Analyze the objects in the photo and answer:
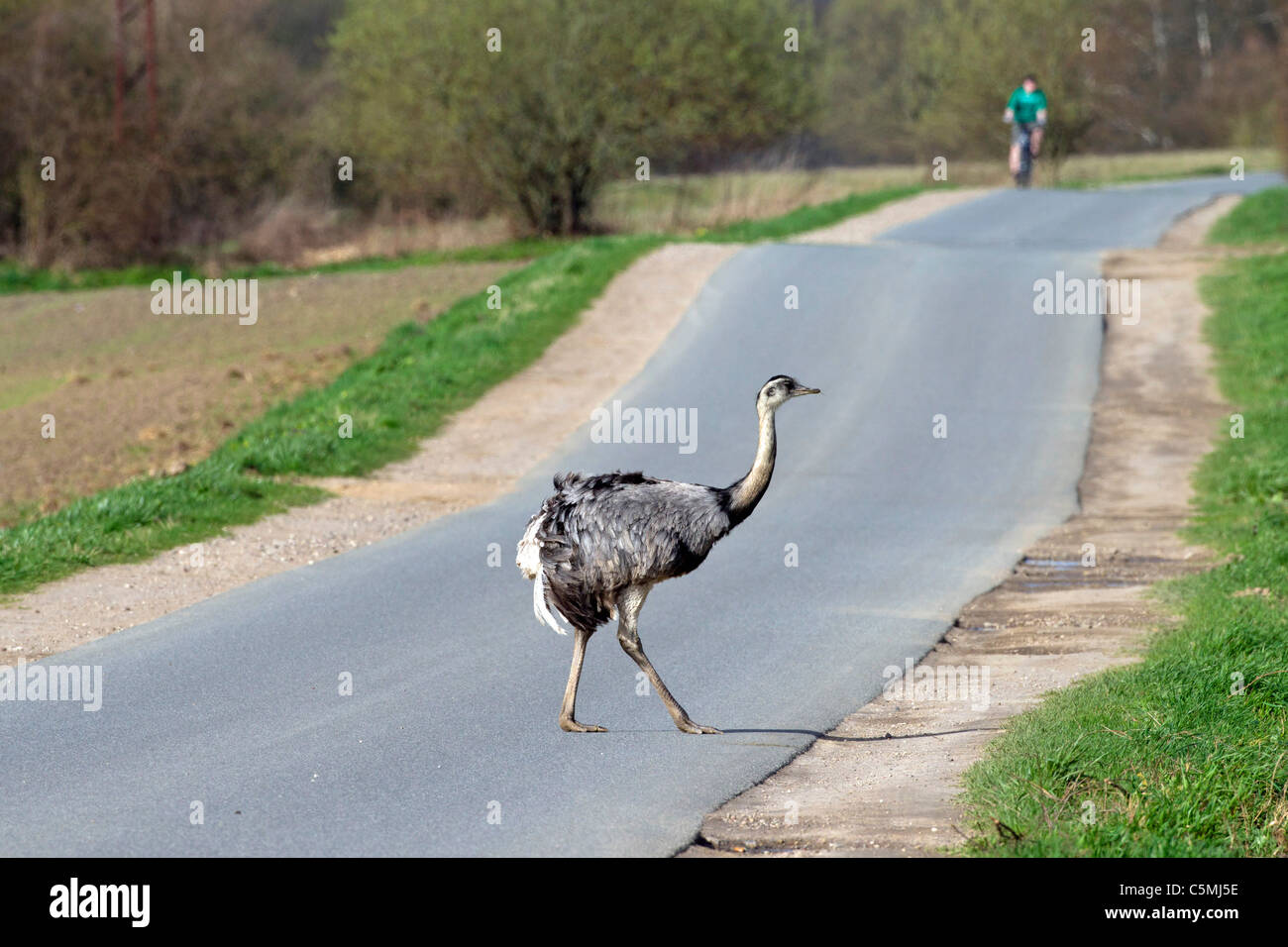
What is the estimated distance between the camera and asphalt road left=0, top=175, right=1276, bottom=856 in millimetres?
7102

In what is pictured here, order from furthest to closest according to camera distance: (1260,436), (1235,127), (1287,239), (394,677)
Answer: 1. (1235,127)
2. (1287,239)
3. (1260,436)
4. (394,677)

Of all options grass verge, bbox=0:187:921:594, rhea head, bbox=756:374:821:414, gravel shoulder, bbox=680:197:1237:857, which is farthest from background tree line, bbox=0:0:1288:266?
rhea head, bbox=756:374:821:414

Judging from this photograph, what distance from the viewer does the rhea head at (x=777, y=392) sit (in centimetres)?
830

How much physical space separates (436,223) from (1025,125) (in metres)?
14.4

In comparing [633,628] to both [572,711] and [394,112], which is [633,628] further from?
[394,112]

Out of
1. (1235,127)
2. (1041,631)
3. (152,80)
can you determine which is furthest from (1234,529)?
(1235,127)

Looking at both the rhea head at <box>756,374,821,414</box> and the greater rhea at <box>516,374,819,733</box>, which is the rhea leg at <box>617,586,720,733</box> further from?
the rhea head at <box>756,374,821,414</box>

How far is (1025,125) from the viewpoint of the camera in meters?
40.9

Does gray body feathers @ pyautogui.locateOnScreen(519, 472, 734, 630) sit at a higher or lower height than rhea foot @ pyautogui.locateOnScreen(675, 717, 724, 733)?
higher

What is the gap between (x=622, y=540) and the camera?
7.85 meters

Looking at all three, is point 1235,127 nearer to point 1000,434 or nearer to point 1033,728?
point 1000,434

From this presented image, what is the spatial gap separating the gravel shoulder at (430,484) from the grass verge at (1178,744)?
6.01m

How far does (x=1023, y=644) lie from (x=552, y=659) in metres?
3.00

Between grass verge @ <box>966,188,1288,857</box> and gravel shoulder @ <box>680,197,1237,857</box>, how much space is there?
0.25 meters
